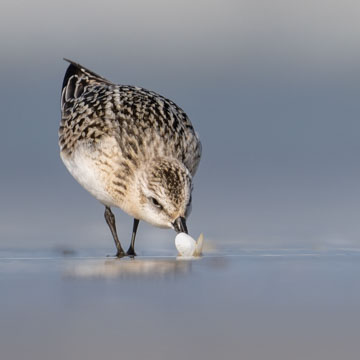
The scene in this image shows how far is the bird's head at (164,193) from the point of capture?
300 inches

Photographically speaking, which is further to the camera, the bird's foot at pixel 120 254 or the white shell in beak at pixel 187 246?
the bird's foot at pixel 120 254

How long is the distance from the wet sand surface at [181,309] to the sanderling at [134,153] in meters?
0.84

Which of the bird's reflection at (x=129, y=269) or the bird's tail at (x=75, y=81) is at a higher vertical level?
the bird's tail at (x=75, y=81)

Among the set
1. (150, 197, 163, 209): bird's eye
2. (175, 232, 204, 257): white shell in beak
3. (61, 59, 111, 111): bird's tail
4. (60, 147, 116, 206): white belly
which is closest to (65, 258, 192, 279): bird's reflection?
(175, 232, 204, 257): white shell in beak

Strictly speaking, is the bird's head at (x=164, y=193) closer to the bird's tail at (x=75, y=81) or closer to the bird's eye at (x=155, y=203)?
the bird's eye at (x=155, y=203)

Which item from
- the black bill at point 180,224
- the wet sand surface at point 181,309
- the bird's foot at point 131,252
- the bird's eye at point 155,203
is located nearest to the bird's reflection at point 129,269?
the wet sand surface at point 181,309

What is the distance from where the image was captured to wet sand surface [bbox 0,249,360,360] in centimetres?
401

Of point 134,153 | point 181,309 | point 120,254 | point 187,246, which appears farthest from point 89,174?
point 181,309

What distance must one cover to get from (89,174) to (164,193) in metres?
0.91

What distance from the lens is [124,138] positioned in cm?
845

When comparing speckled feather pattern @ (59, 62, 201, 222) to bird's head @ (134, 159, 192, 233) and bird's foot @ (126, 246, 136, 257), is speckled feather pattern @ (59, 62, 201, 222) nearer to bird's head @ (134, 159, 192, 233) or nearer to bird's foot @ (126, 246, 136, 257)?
bird's head @ (134, 159, 192, 233)

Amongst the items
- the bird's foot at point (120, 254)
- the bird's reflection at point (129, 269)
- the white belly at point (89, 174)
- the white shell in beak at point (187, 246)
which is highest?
the white belly at point (89, 174)

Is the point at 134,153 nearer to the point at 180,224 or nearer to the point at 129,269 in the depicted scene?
the point at 180,224

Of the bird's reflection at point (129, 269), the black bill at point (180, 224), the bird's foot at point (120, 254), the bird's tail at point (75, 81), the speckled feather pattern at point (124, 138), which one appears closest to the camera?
the bird's reflection at point (129, 269)
